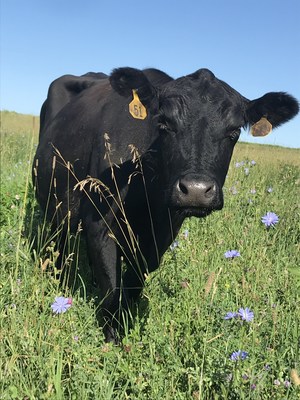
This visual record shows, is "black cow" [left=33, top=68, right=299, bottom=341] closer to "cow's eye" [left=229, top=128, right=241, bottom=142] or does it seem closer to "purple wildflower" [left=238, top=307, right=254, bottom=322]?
"cow's eye" [left=229, top=128, right=241, bottom=142]

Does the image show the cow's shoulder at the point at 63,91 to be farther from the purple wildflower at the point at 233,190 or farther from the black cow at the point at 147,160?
the purple wildflower at the point at 233,190

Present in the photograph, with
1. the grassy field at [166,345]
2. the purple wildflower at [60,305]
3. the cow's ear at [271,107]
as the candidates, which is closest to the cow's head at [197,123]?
the cow's ear at [271,107]

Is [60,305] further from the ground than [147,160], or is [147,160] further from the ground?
[147,160]

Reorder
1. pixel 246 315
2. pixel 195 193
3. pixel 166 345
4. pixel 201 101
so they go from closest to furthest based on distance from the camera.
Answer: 1. pixel 246 315
2. pixel 166 345
3. pixel 195 193
4. pixel 201 101

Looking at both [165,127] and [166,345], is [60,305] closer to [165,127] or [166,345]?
[166,345]

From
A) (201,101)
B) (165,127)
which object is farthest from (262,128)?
(165,127)

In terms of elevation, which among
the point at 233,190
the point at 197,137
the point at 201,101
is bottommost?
the point at 233,190

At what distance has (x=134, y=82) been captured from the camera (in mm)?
3396

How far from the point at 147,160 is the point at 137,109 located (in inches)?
14.8

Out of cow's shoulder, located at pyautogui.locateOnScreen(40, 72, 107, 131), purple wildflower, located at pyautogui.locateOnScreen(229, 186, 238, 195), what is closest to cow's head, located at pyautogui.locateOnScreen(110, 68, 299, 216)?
purple wildflower, located at pyautogui.locateOnScreen(229, 186, 238, 195)

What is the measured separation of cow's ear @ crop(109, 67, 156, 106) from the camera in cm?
335

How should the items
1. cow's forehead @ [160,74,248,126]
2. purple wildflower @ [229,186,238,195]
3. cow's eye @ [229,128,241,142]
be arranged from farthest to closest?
1. purple wildflower @ [229,186,238,195]
2. cow's eye @ [229,128,241,142]
3. cow's forehead @ [160,74,248,126]

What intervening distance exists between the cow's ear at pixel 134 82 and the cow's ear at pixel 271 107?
2.53 feet

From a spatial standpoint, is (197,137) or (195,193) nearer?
(195,193)
